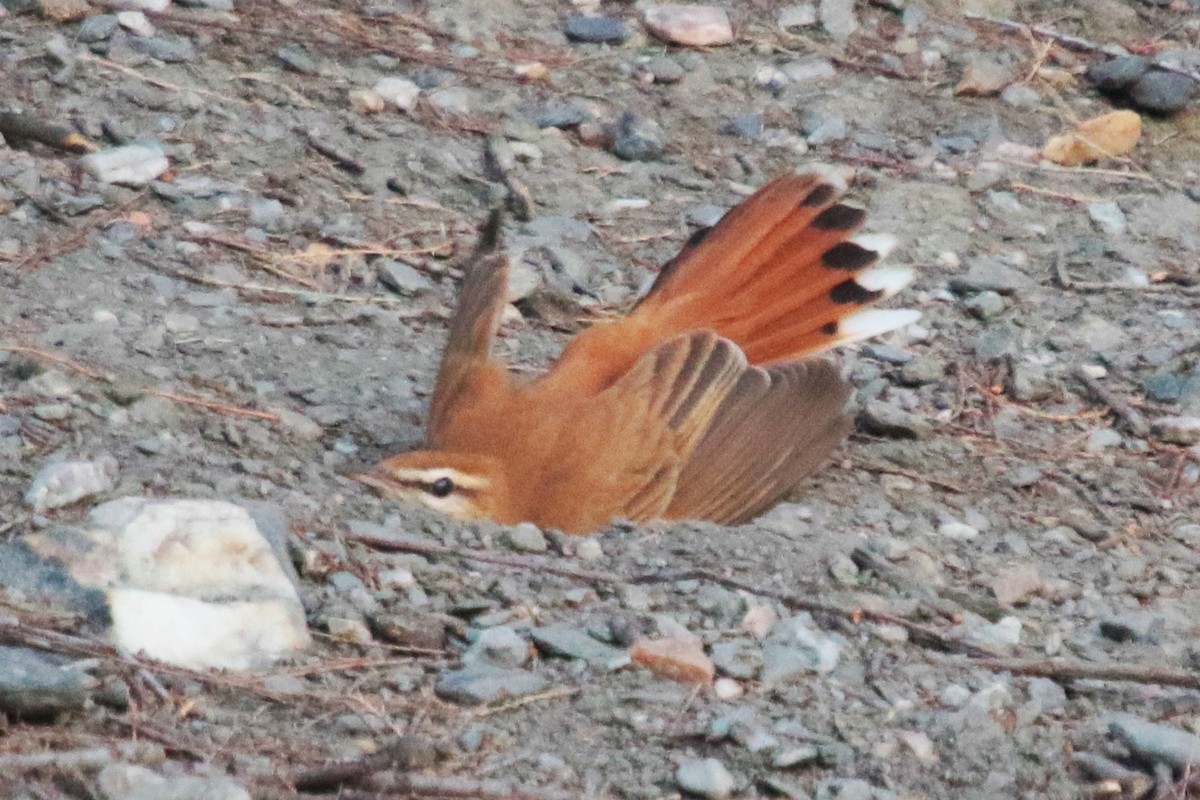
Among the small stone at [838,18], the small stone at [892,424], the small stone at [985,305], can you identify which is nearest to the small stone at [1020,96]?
the small stone at [838,18]

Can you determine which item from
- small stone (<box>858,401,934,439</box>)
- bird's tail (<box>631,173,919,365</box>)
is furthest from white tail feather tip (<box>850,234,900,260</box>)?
small stone (<box>858,401,934,439</box>)

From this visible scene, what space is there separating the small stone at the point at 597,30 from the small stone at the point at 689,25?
0.13 meters

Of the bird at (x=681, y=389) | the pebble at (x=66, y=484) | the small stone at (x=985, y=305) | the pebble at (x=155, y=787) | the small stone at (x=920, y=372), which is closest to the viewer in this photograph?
the pebble at (x=155, y=787)

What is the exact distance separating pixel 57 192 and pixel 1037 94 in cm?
427

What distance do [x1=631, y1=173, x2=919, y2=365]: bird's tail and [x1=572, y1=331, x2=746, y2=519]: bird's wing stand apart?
0.30m

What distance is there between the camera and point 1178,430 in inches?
255

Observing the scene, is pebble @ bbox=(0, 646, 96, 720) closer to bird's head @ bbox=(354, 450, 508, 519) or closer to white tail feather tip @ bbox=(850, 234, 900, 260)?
bird's head @ bbox=(354, 450, 508, 519)

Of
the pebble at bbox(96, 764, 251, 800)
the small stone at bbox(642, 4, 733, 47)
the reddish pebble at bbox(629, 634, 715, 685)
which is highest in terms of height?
the pebble at bbox(96, 764, 251, 800)

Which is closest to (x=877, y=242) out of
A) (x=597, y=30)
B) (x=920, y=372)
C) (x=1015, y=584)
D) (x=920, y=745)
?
(x=920, y=372)

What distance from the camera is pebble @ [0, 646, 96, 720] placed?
3.53 m

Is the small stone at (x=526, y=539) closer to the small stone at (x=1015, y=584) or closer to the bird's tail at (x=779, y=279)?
the small stone at (x=1015, y=584)

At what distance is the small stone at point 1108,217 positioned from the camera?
7938 mm

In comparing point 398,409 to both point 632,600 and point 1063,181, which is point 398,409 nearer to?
point 632,600

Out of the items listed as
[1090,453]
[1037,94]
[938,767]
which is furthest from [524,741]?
[1037,94]
